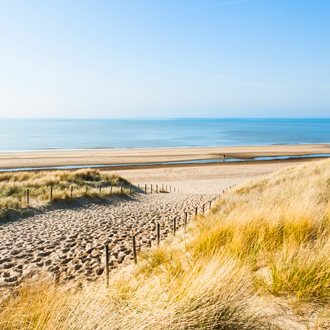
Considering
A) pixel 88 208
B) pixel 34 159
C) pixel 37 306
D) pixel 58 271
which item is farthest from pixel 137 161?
pixel 37 306

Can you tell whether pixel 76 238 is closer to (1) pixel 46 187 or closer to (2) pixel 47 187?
(1) pixel 46 187

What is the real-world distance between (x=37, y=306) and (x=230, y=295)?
2151 millimetres

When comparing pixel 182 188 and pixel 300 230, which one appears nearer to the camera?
pixel 300 230

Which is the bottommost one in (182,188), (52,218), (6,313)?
(182,188)

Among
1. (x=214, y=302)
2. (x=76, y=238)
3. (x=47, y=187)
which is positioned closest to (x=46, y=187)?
(x=47, y=187)

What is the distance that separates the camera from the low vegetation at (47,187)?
13161mm

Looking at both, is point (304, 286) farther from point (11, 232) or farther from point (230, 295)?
point (11, 232)

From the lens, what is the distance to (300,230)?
4.34 metres

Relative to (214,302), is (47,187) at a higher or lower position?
lower

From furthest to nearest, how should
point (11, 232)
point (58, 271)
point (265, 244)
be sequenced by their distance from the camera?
point (11, 232) → point (58, 271) → point (265, 244)

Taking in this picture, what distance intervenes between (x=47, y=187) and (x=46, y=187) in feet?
0.78

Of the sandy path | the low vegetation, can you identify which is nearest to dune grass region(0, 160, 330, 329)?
the sandy path

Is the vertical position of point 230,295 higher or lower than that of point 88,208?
higher

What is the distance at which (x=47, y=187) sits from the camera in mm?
16969
